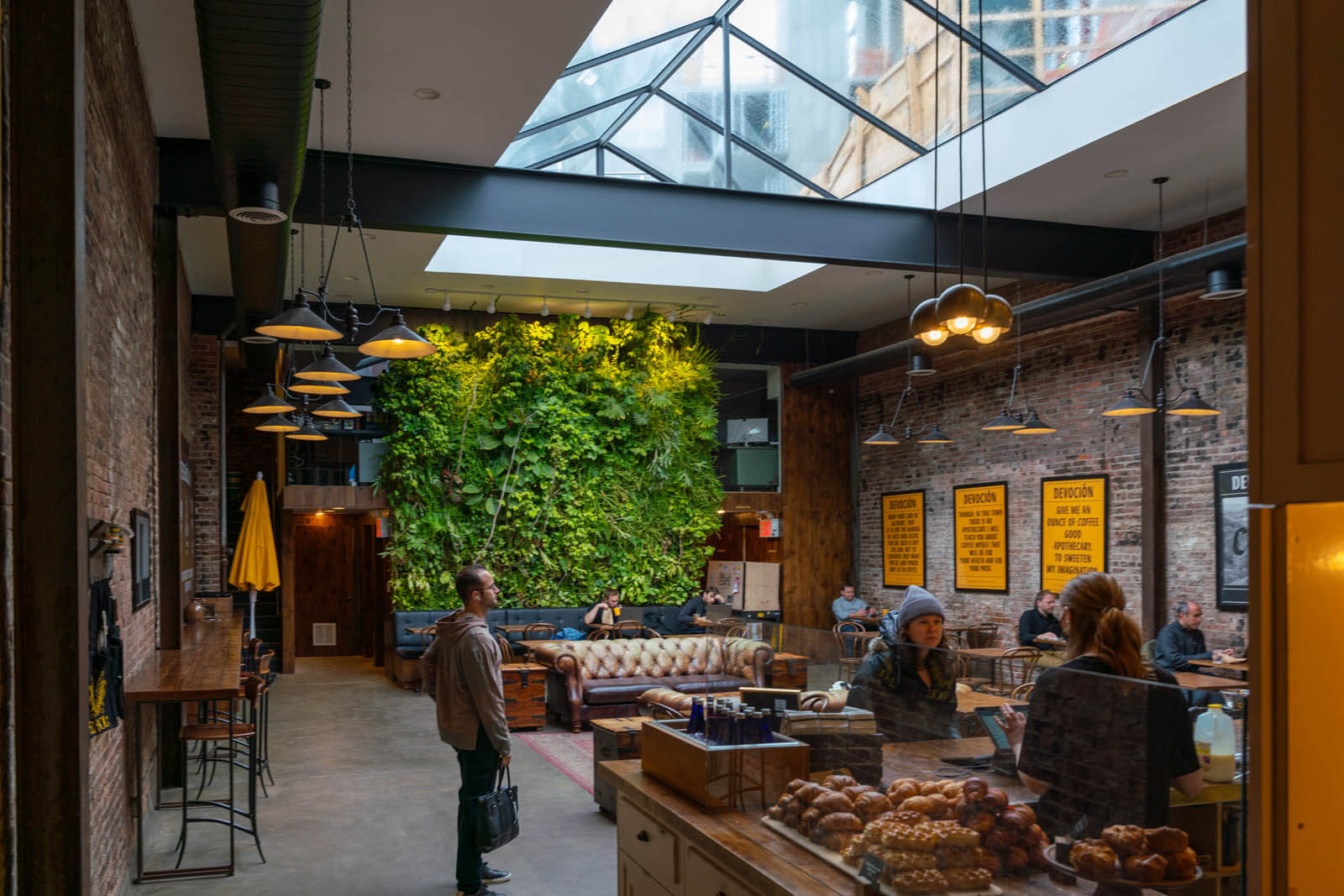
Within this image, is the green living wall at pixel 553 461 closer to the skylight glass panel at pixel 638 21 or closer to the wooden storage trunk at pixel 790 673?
the skylight glass panel at pixel 638 21

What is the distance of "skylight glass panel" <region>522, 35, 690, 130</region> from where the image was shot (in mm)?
8836

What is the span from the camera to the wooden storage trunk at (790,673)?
353 cm

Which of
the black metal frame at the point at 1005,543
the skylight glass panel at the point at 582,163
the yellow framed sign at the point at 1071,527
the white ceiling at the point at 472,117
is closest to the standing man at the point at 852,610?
the black metal frame at the point at 1005,543

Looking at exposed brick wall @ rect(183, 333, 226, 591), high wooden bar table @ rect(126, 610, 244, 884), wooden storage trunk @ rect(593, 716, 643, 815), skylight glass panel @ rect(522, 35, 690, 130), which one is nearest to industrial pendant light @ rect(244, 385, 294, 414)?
high wooden bar table @ rect(126, 610, 244, 884)

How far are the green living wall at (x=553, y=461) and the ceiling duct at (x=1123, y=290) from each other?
142 inches

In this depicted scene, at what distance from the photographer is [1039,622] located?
37.2 ft

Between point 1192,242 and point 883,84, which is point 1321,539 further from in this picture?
point 1192,242

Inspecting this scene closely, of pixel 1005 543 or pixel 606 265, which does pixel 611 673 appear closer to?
pixel 606 265

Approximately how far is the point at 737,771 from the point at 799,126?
7477 mm

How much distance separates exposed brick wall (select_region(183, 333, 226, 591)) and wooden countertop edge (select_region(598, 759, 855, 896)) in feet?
35.4

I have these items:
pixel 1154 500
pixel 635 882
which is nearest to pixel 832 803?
pixel 635 882

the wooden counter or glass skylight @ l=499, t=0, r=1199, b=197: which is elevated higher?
glass skylight @ l=499, t=0, r=1199, b=197

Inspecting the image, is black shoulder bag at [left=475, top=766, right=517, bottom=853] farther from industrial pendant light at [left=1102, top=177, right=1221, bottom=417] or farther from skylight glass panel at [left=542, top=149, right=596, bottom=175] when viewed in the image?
industrial pendant light at [left=1102, top=177, right=1221, bottom=417]

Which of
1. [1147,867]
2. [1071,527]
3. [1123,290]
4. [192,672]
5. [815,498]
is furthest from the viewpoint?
[815,498]
